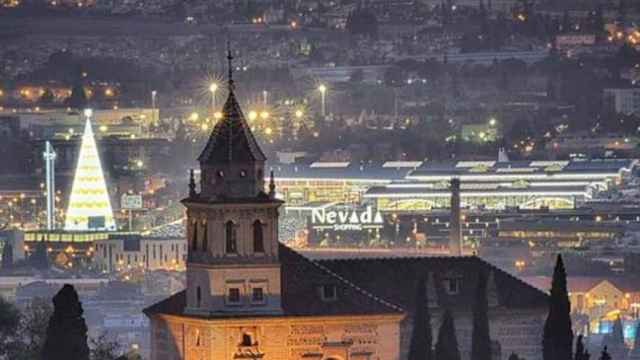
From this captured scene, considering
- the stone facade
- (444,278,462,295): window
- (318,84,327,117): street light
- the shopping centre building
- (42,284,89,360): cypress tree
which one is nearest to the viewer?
(42,284,89,360): cypress tree

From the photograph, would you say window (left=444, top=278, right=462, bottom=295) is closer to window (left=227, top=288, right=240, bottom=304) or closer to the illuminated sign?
window (left=227, top=288, right=240, bottom=304)

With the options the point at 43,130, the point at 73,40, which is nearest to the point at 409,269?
the point at 43,130

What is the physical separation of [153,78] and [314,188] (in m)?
23.8

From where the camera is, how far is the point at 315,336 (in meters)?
62.8

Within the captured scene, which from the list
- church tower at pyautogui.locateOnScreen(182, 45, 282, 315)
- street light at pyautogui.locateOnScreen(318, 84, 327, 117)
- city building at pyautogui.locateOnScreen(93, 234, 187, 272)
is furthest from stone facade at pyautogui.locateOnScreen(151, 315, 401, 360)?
street light at pyautogui.locateOnScreen(318, 84, 327, 117)

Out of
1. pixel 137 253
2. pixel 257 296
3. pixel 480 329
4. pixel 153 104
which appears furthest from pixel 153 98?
pixel 257 296

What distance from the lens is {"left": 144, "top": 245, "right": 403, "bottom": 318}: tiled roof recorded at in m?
63.0

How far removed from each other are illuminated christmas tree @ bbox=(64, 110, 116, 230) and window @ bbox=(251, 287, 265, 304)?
151 feet

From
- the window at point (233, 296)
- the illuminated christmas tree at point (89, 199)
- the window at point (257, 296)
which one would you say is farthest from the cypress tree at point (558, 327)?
the illuminated christmas tree at point (89, 199)

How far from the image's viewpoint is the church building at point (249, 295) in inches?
2454

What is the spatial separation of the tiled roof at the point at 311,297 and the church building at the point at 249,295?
1 cm

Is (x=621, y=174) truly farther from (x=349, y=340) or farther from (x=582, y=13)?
(x=349, y=340)

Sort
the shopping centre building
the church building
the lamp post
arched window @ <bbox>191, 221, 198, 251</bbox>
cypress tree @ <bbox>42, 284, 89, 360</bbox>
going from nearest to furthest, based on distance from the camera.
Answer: cypress tree @ <bbox>42, 284, 89, 360</bbox>
the church building
arched window @ <bbox>191, 221, 198, 251</bbox>
the shopping centre building
the lamp post

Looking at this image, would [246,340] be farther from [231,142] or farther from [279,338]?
[231,142]
